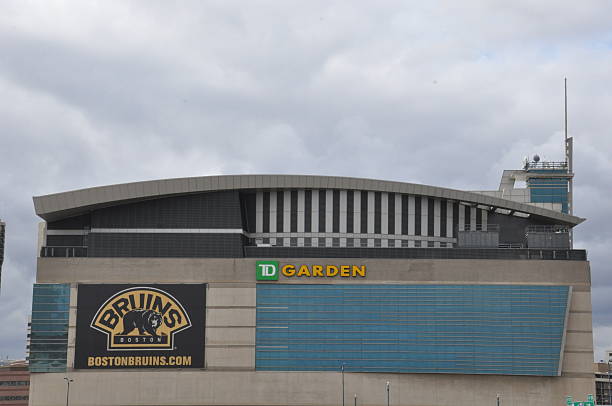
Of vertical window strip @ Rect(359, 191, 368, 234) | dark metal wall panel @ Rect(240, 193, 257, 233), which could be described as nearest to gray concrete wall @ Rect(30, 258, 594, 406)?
vertical window strip @ Rect(359, 191, 368, 234)

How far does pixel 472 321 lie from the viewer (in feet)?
302

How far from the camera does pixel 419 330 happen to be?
92000 mm

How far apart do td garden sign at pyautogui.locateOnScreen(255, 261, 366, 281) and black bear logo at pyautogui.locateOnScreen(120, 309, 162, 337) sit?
497 inches

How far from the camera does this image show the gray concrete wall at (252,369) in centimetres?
9081

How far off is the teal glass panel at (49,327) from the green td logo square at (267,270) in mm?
21779

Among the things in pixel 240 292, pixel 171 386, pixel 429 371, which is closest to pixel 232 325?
pixel 240 292

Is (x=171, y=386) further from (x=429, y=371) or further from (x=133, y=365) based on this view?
(x=429, y=371)

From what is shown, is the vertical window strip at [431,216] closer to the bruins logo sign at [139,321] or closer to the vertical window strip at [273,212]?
the vertical window strip at [273,212]

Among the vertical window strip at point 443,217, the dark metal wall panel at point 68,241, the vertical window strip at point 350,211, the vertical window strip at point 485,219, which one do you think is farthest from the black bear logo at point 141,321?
the vertical window strip at point 485,219

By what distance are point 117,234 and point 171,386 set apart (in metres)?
18.4

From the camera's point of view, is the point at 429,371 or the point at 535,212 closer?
the point at 429,371

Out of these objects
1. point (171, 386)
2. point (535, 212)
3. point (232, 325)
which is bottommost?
point (171, 386)

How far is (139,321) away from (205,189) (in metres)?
16.7

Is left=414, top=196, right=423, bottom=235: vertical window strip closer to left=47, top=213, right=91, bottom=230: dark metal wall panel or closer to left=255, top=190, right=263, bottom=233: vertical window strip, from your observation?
left=255, top=190, right=263, bottom=233: vertical window strip
